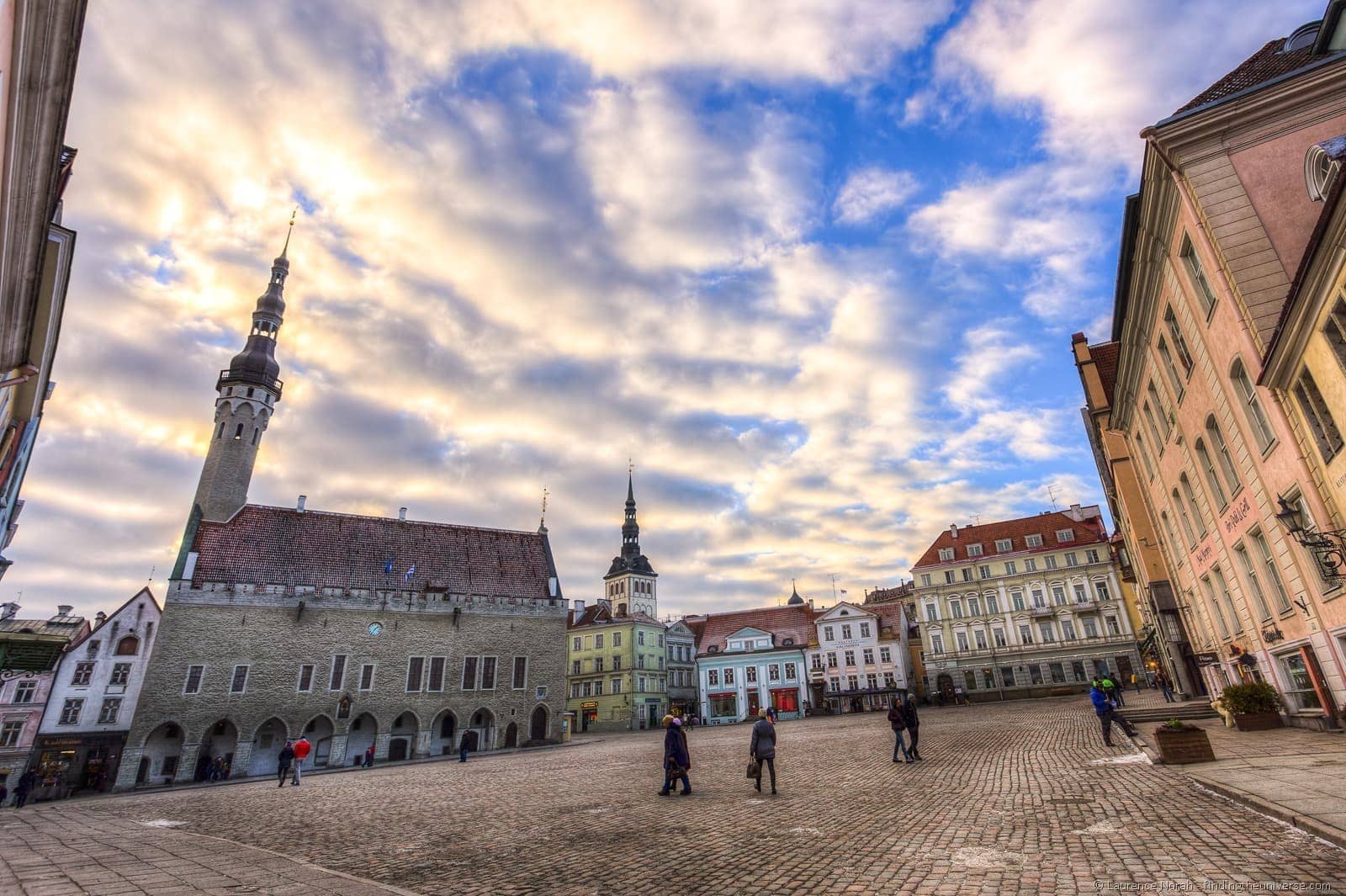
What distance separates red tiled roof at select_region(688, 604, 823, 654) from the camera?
2613 inches

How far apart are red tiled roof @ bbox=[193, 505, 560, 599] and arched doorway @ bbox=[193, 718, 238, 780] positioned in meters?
8.58

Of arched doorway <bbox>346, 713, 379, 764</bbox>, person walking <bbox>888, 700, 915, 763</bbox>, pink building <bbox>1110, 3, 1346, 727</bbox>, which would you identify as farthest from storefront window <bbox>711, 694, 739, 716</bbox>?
pink building <bbox>1110, 3, 1346, 727</bbox>

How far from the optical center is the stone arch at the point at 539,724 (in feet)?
149

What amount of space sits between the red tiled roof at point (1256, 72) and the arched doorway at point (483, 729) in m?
47.6

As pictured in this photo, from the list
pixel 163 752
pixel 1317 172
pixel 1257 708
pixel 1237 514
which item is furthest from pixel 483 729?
pixel 1317 172

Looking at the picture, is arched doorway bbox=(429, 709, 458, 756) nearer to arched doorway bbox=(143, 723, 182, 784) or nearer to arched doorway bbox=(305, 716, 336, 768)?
arched doorway bbox=(305, 716, 336, 768)

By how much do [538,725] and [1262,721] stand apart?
42189 millimetres

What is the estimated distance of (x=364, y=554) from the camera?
46000 mm

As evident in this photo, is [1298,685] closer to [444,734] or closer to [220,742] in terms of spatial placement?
[444,734]

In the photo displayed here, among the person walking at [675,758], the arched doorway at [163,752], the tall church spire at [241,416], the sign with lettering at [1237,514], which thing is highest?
the tall church spire at [241,416]

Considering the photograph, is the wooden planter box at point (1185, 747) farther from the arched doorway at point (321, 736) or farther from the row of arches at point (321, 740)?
the arched doorway at point (321, 736)

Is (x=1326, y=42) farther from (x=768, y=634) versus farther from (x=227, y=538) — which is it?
(x=768, y=634)

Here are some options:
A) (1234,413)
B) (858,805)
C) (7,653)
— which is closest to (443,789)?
(7,653)

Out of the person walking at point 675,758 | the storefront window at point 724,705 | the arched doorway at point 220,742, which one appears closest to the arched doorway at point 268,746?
the arched doorway at point 220,742
